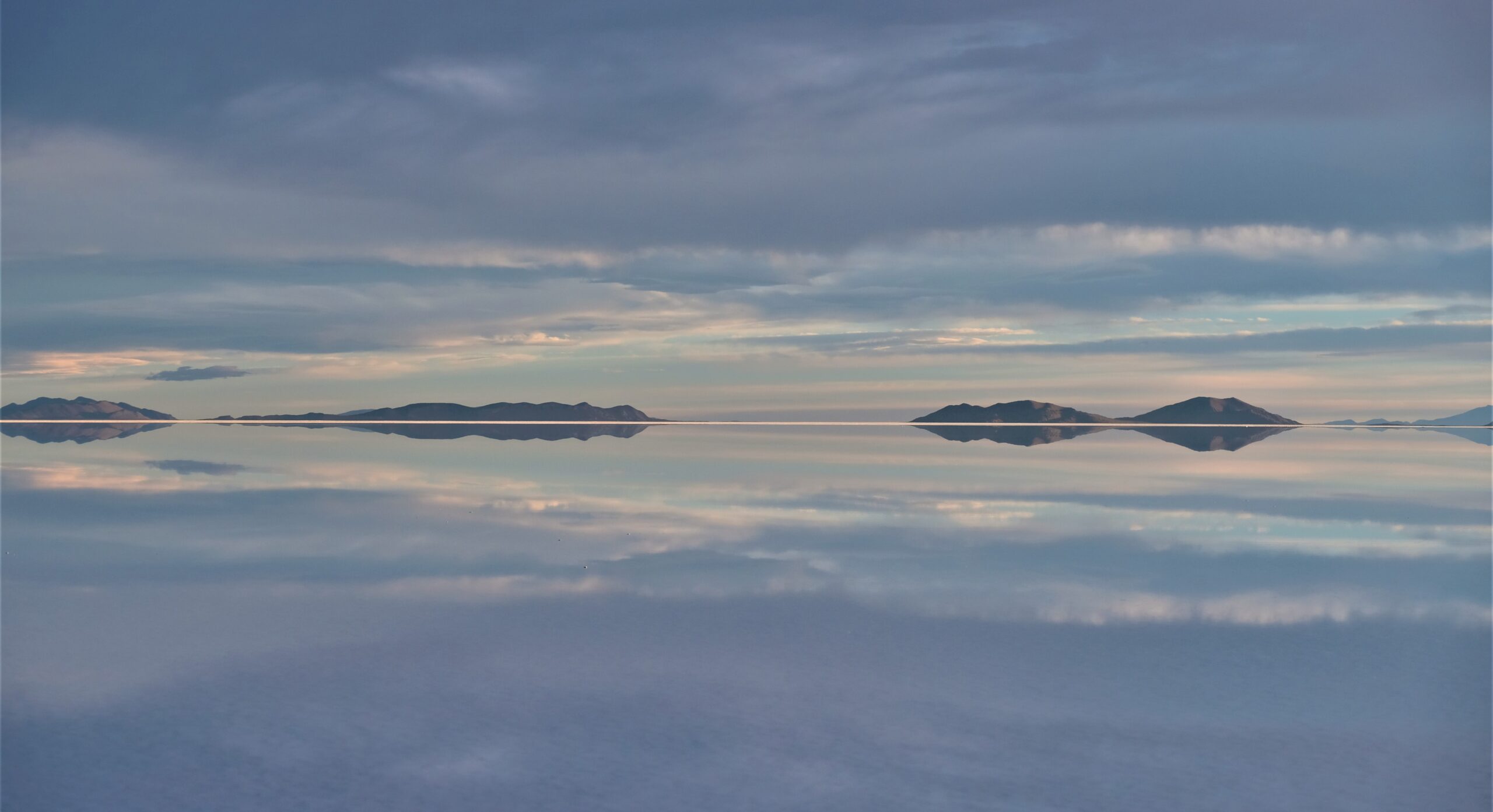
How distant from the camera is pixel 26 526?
3456 centimetres

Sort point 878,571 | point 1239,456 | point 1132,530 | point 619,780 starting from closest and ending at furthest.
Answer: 1. point 619,780
2. point 878,571
3. point 1132,530
4. point 1239,456

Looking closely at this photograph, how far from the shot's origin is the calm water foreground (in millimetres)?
12219

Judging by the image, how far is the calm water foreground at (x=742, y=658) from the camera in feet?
40.1

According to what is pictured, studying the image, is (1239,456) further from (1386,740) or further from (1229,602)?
(1386,740)

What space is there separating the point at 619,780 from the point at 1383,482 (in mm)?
58173

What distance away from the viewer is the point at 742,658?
17297 millimetres

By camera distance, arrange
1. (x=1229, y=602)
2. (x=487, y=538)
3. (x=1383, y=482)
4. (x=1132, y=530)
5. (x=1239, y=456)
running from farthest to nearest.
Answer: (x=1239, y=456) < (x=1383, y=482) < (x=1132, y=530) < (x=487, y=538) < (x=1229, y=602)

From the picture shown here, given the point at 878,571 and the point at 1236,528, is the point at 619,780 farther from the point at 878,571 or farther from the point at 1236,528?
the point at 1236,528

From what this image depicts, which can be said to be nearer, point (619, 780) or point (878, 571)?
point (619, 780)

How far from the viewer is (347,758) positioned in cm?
1277

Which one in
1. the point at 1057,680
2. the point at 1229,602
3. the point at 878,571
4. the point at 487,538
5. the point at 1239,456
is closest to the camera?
the point at 1057,680

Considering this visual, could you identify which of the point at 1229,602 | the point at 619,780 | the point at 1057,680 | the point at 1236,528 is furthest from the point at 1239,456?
the point at 619,780

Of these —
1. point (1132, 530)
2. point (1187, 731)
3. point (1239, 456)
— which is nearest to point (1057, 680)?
point (1187, 731)

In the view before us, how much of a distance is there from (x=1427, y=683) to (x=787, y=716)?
10195 mm
